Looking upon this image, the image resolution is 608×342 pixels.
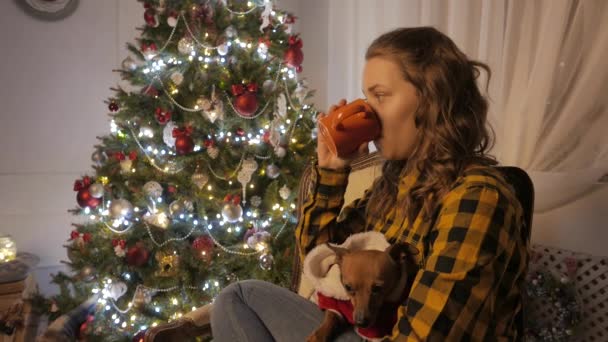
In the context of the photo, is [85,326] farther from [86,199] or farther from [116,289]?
[86,199]

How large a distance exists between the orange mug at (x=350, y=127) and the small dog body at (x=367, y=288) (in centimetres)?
23

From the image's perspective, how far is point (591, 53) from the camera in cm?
123

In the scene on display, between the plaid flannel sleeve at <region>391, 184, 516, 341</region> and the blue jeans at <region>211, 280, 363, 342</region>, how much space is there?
36cm

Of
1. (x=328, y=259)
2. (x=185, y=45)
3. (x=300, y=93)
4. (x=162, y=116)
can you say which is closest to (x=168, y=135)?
(x=162, y=116)

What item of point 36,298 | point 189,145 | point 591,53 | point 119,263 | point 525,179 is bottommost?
point 36,298

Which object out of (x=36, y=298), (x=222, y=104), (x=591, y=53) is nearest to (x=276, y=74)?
(x=222, y=104)

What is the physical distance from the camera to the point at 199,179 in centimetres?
201

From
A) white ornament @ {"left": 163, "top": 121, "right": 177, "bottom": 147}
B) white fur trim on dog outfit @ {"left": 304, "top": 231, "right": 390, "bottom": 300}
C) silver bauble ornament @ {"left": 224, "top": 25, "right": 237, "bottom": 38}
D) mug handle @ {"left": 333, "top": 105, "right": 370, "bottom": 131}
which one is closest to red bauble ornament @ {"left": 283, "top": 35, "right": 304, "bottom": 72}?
silver bauble ornament @ {"left": 224, "top": 25, "right": 237, "bottom": 38}

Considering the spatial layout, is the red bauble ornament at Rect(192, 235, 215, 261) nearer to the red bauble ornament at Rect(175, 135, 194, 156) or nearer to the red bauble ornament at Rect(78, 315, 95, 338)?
the red bauble ornament at Rect(175, 135, 194, 156)

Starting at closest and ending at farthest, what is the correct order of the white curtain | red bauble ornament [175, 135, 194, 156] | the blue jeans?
1. the blue jeans
2. the white curtain
3. red bauble ornament [175, 135, 194, 156]

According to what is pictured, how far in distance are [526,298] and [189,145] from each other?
1386 millimetres

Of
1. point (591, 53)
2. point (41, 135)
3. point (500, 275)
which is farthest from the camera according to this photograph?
point (41, 135)

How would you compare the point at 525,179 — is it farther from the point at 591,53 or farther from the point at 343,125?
the point at 591,53

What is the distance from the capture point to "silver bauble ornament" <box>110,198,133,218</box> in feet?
6.35
